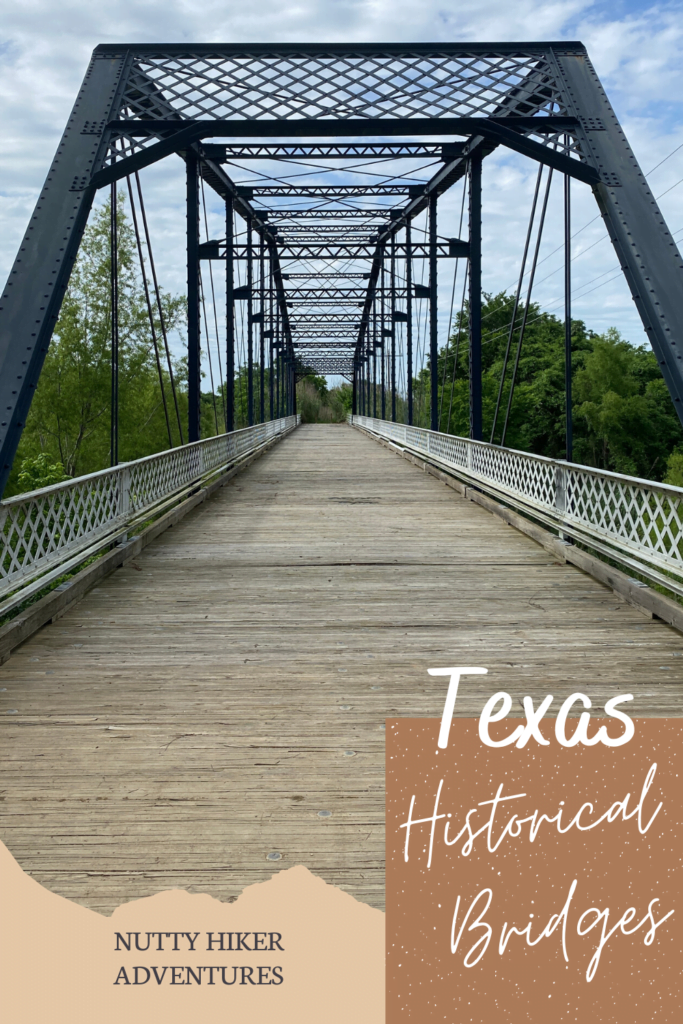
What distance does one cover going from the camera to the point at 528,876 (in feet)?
8.25

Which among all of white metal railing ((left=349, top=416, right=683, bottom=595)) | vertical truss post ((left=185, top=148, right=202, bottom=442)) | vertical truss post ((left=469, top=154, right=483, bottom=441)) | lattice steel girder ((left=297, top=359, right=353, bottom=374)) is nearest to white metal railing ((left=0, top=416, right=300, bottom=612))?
vertical truss post ((left=185, top=148, right=202, bottom=442))

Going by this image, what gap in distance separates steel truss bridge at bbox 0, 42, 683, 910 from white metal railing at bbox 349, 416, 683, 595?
0.15 ft

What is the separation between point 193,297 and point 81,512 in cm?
934

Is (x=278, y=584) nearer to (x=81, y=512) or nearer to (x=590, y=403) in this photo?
(x=81, y=512)

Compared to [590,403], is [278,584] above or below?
below

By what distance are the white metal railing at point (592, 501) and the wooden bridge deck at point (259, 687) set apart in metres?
0.41

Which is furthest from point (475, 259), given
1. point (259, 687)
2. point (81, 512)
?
point (259, 687)

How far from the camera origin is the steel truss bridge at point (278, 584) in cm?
313

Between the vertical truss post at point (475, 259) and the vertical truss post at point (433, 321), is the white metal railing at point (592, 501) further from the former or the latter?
the vertical truss post at point (433, 321)

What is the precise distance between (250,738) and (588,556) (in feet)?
14.8

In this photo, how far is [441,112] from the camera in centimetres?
977

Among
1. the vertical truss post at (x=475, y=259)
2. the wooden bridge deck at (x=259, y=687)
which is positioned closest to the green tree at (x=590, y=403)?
the vertical truss post at (x=475, y=259)

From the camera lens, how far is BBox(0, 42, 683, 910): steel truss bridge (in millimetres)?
3129

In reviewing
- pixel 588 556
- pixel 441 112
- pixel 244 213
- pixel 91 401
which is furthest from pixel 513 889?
pixel 91 401
